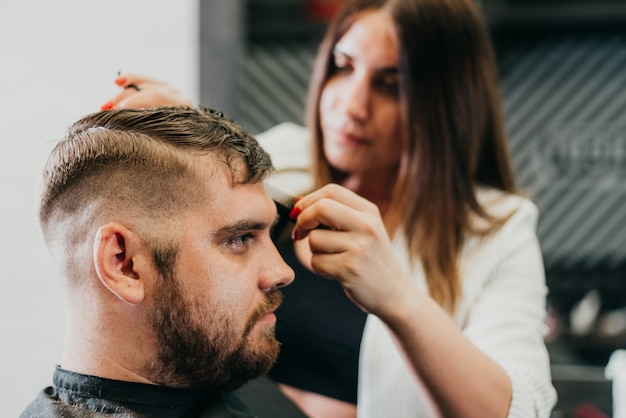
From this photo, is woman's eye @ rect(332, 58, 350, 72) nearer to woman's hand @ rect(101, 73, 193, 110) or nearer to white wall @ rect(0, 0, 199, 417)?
woman's hand @ rect(101, 73, 193, 110)

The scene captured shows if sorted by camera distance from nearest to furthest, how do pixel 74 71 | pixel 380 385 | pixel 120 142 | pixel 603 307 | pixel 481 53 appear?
pixel 120 142, pixel 380 385, pixel 481 53, pixel 74 71, pixel 603 307

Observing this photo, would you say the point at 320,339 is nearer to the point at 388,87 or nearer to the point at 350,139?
the point at 350,139

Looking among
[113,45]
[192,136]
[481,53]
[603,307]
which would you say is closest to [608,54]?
[603,307]

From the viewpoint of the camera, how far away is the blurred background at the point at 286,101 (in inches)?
82.7

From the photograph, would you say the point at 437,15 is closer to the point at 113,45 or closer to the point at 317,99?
the point at 317,99

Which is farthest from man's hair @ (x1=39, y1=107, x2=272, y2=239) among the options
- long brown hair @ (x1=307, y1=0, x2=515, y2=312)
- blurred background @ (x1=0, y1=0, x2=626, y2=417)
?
blurred background @ (x1=0, y1=0, x2=626, y2=417)

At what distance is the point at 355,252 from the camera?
1.24 m

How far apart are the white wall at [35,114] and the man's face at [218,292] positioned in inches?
36.9

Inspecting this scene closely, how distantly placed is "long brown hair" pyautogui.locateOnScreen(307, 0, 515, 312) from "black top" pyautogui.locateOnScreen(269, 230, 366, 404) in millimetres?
223

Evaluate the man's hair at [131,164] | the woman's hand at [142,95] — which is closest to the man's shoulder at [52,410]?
the man's hair at [131,164]

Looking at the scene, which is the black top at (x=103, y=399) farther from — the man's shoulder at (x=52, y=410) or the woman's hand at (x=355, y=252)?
the woman's hand at (x=355, y=252)

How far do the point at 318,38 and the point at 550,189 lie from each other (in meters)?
1.74

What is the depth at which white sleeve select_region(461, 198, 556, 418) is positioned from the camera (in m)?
1.49

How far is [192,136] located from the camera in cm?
128
